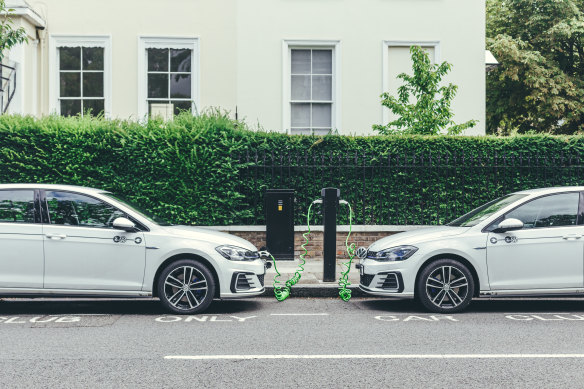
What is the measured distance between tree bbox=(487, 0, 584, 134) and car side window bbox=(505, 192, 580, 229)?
1297cm

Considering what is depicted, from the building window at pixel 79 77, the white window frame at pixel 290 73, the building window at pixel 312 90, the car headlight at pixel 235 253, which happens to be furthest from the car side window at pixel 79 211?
the building window at pixel 312 90

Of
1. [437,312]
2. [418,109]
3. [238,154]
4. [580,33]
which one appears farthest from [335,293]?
[580,33]

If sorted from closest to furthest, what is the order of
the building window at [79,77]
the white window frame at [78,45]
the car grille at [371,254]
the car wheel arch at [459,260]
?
the car wheel arch at [459,260], the car grille at [371,254], the white window frame at [78,45], the building window at [79,77]

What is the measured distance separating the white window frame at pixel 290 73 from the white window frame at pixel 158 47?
6.97 feet

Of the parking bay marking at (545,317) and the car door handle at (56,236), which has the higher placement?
the car door handle at (56,236)

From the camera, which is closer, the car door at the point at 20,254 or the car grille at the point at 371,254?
the car door at the point at 20,254

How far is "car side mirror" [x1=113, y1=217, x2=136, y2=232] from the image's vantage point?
7824 millimetres

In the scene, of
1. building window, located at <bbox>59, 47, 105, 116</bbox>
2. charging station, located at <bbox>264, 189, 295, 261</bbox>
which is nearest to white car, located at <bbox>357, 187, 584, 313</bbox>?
charging station, located at <bbox>264, 189, 295, 261</bbox>

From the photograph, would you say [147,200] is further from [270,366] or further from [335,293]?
[270,366]

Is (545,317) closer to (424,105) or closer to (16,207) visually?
(16,207)

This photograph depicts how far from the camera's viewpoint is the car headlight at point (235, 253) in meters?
8.07

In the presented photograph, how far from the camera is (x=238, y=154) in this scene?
1259 cm

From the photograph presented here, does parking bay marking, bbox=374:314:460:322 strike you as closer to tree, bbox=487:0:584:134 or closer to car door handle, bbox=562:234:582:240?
car door handle, bbox=562:234:582:240

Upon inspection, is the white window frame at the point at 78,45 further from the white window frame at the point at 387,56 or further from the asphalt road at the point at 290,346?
the asphalt road at the point at 290,346
